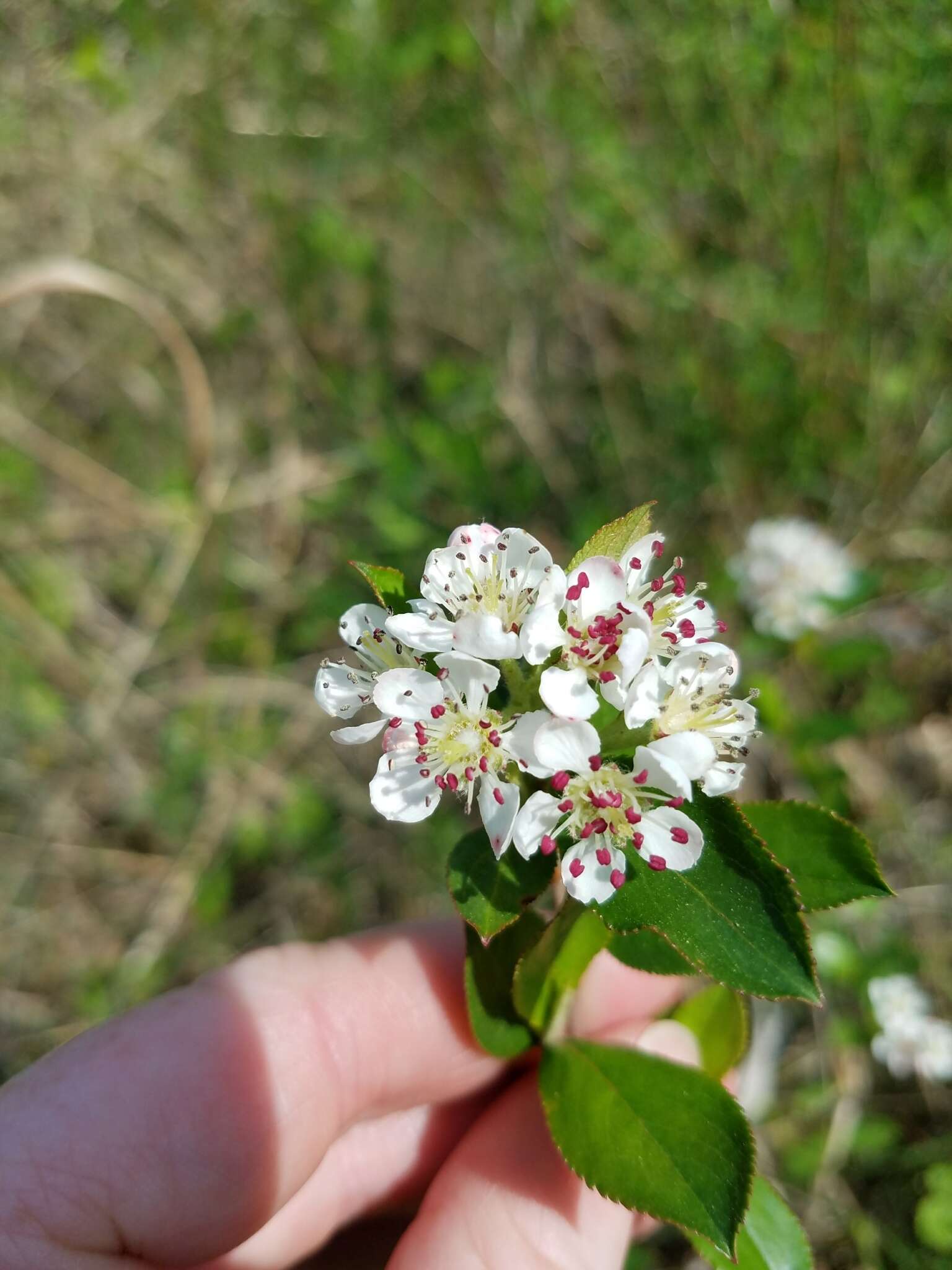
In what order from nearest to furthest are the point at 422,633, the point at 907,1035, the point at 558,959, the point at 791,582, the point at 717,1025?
the point at 422,633 < the point at 558,959 < the point at 717,1025 < the point at 907,1035 < the point at 791,582

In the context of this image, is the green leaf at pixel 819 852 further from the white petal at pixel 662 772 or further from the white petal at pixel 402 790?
the white petal at pixel 402 790

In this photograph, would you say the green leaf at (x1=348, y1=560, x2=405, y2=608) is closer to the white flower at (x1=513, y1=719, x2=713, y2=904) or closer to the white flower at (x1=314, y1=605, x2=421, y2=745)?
the white flower at (x1=314, y1=605, x2=421, y2=745)

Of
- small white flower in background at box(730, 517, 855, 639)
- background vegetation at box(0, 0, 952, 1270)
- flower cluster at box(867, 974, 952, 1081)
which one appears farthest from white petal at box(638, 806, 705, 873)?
flower cluster at box(867, 974, 952, 1081)

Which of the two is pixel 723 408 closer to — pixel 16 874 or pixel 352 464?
pixel 352 464

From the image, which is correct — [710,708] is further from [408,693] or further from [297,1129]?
[297,1129]

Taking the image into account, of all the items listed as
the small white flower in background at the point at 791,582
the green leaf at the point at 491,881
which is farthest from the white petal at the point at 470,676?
the small white flower in background at the point at 791,582

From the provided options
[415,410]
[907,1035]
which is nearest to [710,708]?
[907,1035]
